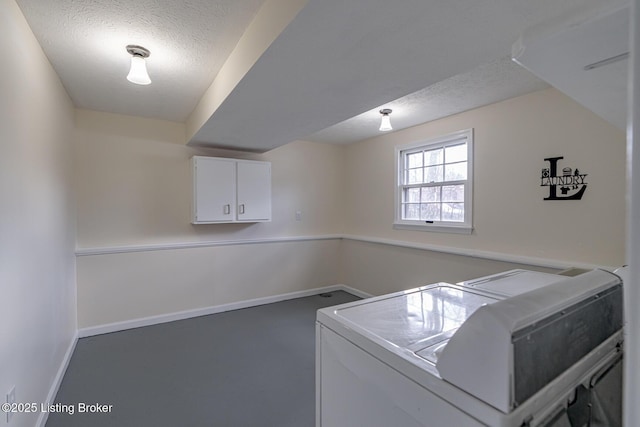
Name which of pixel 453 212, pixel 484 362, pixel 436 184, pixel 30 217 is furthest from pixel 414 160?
pixel 30 217

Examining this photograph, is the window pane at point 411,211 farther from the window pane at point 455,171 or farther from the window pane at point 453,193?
the window pane at point 455,171

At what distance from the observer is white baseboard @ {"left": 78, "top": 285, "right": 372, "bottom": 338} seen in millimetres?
3133

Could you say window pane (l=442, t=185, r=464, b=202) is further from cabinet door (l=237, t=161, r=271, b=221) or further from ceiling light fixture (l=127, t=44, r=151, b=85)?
ceiling light fixture (l=127, t=44, r=151, b=85)

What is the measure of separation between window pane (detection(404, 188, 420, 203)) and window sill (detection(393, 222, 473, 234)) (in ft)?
1.02

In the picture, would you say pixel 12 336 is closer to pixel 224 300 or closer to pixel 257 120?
pixel 257 120

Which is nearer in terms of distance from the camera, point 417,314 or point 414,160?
point 417,314

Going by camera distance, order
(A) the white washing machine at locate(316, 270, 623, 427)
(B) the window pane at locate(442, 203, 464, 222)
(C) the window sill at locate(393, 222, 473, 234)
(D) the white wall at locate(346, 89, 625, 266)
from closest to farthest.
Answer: (A) the white washing machine at locate(316, 270, 623, 427) < (D) the white wall at locate(346, 89, 625, 266) < (C) the window sill at locate(393, 222, 473, 234) < (B) the window pane at locate(442, 203, 464, 222)

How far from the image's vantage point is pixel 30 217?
173cm

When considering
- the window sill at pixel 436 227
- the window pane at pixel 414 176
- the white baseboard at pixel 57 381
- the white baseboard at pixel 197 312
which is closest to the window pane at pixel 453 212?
the window sill at pixel 436 227

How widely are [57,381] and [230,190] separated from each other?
221 cm

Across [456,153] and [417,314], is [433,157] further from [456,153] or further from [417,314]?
[417,314]

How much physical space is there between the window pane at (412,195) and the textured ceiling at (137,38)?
2608mm

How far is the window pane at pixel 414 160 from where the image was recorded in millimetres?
3721

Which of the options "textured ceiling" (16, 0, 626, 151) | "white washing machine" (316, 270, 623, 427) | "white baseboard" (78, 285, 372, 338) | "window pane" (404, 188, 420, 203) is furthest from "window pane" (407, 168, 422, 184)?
"white washing machine" (316, 270, 623, 427)
